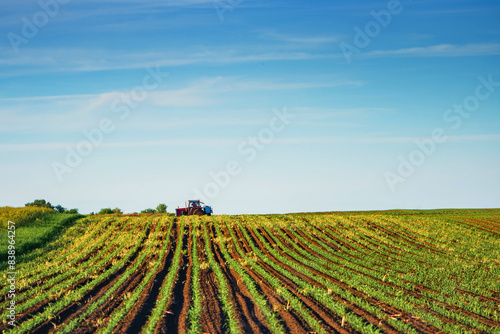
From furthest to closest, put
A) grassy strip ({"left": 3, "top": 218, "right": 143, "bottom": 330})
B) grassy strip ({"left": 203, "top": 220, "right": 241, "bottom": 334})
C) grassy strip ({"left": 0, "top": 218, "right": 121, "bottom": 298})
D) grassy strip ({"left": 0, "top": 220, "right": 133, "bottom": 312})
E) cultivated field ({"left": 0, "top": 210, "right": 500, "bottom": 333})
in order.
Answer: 1. grassy strip ({"left": 0, "top": 218, "right": 121, "bottom": 298})
2. grassy strip ({"left": 0, "top": 220, "right": 133, "bottom": 312})
3. grassy strip ({"left": 3, "top": 218, "right": 143, "bottom": 330})
4. cultivated field ({"left": 0, "top": 210, "right": 500, "bottom": 333})
5. grassy strip ({"left": 203, "top": 220, "right": 241, "bottom": 334})

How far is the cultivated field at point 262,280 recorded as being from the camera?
13.3 m

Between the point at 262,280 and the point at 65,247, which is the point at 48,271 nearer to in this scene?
the point at 65,247

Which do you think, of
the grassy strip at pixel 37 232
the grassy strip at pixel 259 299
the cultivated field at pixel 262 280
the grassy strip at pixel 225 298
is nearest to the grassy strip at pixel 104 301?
the cultivated field at pixel 262 280

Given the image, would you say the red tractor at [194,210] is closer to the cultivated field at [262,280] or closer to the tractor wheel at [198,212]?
the tractor wheel at [198,212]

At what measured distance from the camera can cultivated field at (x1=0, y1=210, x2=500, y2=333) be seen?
13.3 m

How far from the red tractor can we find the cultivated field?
8919 millimetres

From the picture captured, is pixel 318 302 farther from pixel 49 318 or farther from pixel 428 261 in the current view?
pixel 428 261

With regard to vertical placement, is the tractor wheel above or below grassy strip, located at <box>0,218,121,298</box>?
above

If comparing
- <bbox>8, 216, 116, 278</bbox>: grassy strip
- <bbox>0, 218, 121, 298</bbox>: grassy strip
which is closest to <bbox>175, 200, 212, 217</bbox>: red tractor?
<bbox>8, 216, 116, 278</bbox>: grassy strip

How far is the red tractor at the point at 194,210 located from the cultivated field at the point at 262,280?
8.92 meters

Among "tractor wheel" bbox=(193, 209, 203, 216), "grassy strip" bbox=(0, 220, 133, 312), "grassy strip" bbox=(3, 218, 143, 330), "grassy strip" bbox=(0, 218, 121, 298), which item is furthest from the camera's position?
"tractor wheel" bbox=(193, 209, 203, 216)

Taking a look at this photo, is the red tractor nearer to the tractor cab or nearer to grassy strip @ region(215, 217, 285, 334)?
the tractor cab

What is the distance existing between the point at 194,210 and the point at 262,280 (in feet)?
88.3

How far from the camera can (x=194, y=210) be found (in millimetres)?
45094
